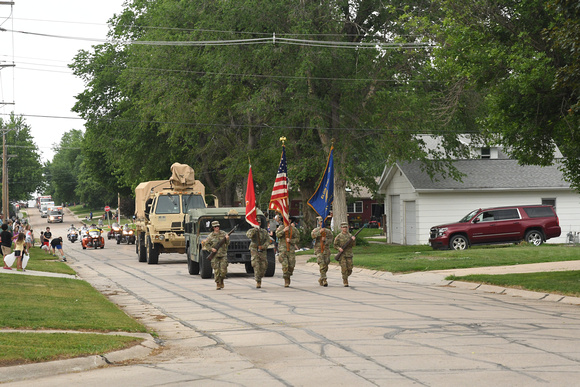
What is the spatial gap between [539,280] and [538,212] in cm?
1617

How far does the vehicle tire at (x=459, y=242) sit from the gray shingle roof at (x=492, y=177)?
18.0ft

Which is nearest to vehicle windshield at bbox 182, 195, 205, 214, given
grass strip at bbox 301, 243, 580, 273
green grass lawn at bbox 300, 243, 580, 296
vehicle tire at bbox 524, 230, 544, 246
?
green grass lawn at bbox 300, 243, 580, 296

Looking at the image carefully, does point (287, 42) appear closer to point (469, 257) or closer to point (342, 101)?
point (342, 101)

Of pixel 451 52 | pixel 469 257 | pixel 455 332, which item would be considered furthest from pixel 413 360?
pixel 469 257

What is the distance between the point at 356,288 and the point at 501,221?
16.1 m

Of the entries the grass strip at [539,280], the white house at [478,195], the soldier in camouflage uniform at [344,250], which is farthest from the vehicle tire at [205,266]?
the white house at [478,195]

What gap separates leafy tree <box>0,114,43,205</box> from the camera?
123812 mm

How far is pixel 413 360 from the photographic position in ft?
29.7

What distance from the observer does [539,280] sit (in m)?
18.4

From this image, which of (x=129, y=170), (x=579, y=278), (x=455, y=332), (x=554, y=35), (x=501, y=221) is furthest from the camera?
(x=129, y=170)

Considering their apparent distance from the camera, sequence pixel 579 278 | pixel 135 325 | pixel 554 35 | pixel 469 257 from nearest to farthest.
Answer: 1. pixel 135 325
2. pixel 554 35
3. pixel 579 278
4. pixel 469 257

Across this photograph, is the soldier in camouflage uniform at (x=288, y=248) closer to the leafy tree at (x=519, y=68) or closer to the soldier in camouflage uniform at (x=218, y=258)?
the soldier in camouflage uniform at (x=218, y=258)

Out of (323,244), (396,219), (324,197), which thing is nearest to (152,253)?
(324,197)

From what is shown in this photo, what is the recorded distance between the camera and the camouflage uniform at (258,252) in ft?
63.8
